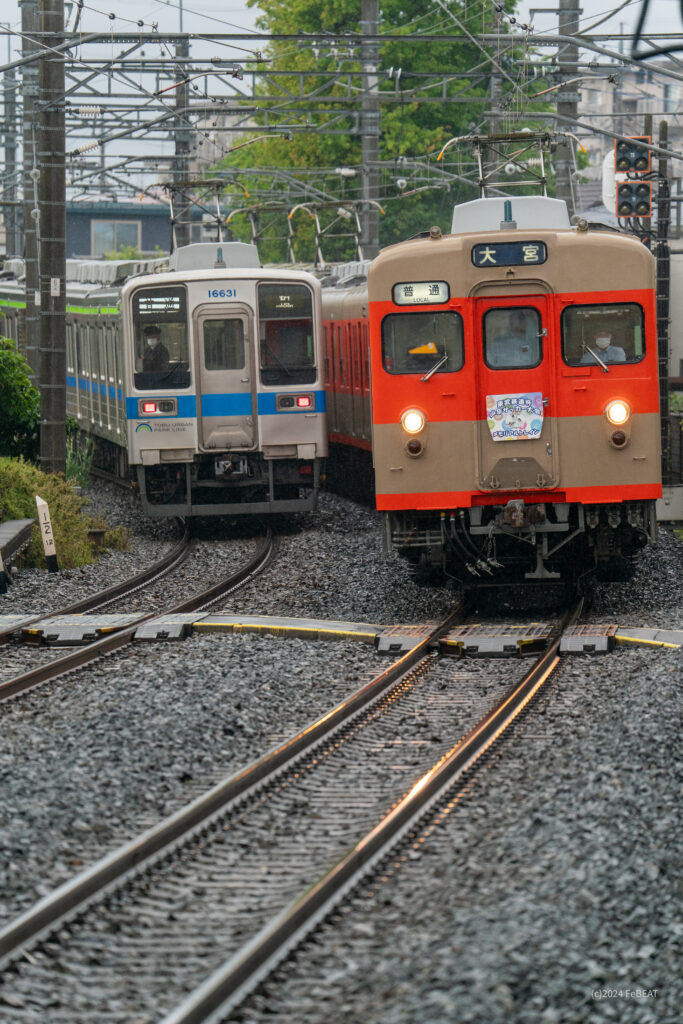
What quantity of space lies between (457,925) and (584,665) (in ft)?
16.3

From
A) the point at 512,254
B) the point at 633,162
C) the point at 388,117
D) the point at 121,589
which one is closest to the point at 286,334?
the point at 121,589

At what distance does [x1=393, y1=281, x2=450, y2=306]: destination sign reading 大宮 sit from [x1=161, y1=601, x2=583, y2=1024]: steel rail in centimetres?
388

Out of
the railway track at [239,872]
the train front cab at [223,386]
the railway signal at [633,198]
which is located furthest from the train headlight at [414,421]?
the railway signal at [633,198]

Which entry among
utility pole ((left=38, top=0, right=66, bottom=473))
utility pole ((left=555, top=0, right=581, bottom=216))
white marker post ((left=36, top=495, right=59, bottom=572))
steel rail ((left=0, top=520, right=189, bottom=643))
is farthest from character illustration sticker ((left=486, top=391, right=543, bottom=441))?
utility pole ((left=555, top=0, right=581, bottom=216))

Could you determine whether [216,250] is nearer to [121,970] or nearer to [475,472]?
[475,472]

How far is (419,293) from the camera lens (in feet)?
39.6

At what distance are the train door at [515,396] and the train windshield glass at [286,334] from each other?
20.9ft

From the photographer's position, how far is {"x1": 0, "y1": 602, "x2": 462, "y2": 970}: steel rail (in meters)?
5.58

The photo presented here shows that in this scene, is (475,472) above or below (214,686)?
above

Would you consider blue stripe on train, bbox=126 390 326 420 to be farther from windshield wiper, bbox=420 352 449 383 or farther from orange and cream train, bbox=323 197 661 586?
windshield wiper, bbox=420 352 449 383

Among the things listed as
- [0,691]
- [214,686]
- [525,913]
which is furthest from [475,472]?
[525,913]

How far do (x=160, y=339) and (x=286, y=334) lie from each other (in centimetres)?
143

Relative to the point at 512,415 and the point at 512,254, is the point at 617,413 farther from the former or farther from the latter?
the point at 512,254

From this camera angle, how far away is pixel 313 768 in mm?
7965
